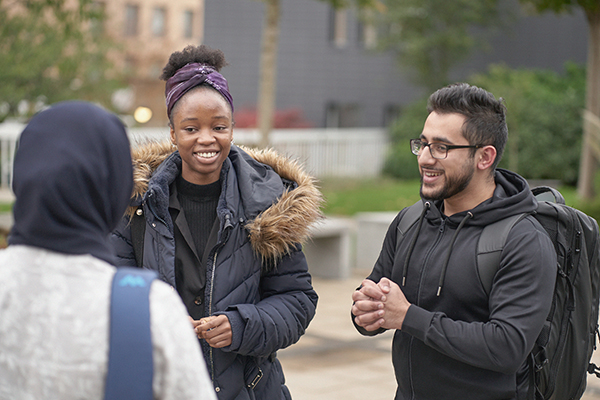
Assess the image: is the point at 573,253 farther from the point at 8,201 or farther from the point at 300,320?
the point at 8,201

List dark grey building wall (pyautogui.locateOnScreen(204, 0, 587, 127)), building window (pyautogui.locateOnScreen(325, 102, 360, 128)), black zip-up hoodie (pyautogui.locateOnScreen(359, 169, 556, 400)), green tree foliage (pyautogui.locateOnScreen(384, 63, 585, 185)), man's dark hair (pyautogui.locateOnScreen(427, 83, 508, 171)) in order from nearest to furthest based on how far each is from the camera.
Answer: black zip-up hoodie (pyautogui.locateOnScreen(359, 169, 556, 400)), man's dark hair (pyautogui.locateOnScreen(427, 83, 508, 171)), green tree foliage (pyautogui.locateOnScreen(384, 63, 585, 185)), dark grey building wall (pyautogui.locateOnScreen(204, 0, 587, 127)), building window (pyautogui.locateOnScreen(325, 102, 360, 128))

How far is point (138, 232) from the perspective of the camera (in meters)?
2.73

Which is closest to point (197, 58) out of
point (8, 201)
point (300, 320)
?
point (300, 320)

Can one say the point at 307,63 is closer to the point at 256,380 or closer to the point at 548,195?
the point at 548,195

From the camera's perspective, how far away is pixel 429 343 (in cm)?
249

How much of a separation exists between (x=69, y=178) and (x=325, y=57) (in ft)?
82.1

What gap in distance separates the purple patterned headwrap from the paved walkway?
322 centimetres

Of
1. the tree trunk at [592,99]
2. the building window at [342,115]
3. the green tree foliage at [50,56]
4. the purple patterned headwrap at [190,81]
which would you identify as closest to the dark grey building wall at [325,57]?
the building window at [342,115]

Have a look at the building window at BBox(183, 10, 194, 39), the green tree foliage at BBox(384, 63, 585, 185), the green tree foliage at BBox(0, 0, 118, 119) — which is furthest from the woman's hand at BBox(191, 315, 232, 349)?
the building window at BBox(183, 10, 194, 39)

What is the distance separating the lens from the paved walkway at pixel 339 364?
218 inches

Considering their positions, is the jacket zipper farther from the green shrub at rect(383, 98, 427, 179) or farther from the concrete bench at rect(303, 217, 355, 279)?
the green shrub at rect(383, 98, 427, 179)

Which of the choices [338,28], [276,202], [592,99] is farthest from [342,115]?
[276,202]

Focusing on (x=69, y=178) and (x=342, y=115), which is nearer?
(x=69, y=178)

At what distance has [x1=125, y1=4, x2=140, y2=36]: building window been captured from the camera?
145ft
